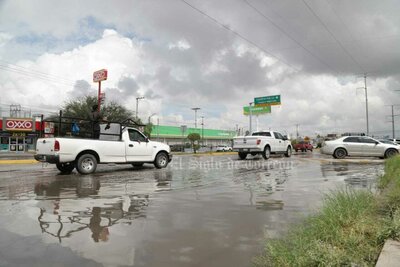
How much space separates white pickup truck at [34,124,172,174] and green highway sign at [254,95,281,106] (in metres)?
43.9

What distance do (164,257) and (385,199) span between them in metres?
3.78

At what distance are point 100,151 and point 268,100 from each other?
1885 inches

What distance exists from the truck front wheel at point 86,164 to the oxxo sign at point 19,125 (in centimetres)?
4578

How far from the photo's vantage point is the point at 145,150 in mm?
14336

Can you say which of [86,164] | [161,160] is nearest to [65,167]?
[86,164]

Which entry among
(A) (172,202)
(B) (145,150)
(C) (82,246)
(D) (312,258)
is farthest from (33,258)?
(B) (145,150)

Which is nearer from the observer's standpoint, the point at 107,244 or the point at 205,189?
the point at 107,244

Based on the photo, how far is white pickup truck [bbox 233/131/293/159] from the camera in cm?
2061

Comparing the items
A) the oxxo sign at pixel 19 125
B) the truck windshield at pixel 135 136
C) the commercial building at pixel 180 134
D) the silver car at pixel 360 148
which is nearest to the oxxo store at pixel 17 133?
the oxxo sign at pixel 19 125

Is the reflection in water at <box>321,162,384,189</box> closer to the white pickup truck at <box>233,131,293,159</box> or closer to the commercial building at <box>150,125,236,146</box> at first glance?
the white pickup truck at <box>233,131,293,159</box>

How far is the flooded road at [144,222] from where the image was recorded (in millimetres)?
3820

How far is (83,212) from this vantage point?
19.1 feet

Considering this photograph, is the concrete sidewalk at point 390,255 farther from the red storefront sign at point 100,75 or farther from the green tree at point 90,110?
the red storefront sign at point 100,75

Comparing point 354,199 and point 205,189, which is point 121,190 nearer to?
point 205,189
